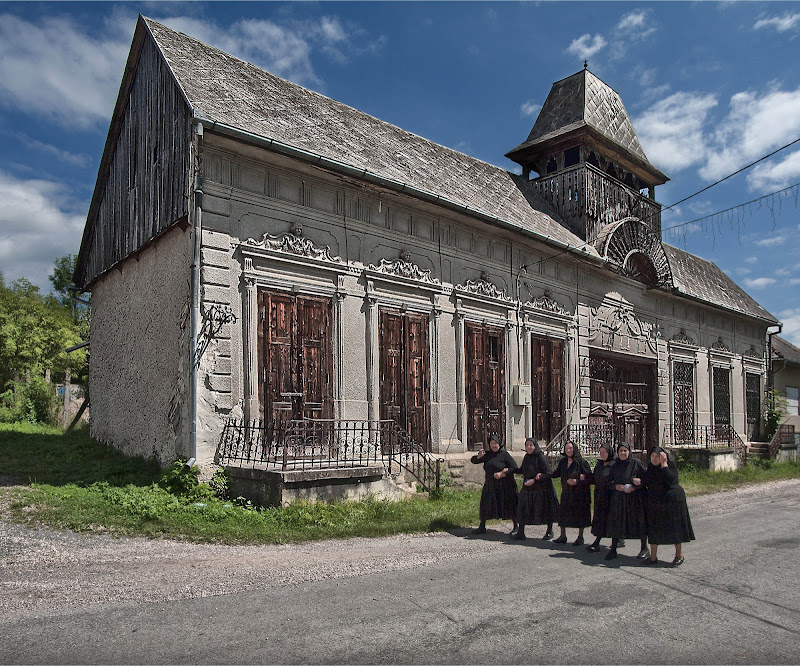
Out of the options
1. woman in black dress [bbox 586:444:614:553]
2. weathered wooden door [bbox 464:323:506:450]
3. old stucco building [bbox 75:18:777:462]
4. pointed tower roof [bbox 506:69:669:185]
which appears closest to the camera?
woman in black dress [bbox 586:444:614:553]

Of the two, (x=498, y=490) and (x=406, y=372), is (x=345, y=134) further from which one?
(x=498, y=490)

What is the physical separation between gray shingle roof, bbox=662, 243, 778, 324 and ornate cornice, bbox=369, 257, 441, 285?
11.6 meters

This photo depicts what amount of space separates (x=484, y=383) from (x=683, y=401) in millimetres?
10487

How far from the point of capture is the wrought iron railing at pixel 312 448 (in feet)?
32.7

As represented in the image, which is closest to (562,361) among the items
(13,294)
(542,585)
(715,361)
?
(715,361)

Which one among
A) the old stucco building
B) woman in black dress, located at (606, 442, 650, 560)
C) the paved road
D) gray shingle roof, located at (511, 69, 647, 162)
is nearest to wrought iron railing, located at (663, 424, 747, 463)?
the old stucco building

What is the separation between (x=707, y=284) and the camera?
25.6 meters

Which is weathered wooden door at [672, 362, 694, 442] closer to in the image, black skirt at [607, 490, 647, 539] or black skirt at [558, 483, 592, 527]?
black skirt at [558, 483, 592, 527]

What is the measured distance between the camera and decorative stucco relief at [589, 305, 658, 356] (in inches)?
724

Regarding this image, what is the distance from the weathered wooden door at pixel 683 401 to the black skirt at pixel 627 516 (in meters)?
14.8

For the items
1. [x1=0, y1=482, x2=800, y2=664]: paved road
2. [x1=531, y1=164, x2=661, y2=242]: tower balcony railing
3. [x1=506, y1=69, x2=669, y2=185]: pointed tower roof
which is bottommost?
[x1=0, y1=482, x2=800, y2=664]: paved road

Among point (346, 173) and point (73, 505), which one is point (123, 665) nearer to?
point (73, 505)

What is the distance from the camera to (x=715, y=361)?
23.9 metres

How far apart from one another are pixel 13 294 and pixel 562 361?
22.5 m
